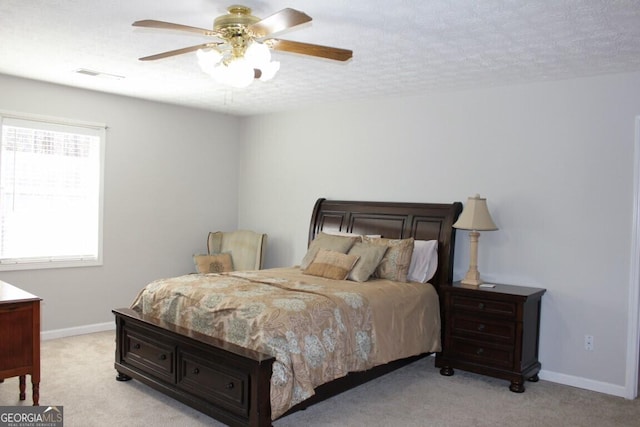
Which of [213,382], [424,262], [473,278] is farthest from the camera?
[424,262]

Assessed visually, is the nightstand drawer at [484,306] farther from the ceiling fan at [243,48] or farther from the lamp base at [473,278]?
the ceiling fan at [243,48]

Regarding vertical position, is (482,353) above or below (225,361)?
below

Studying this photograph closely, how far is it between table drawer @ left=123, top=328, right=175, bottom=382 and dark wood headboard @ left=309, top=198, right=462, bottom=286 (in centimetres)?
229

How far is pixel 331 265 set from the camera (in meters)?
4.53

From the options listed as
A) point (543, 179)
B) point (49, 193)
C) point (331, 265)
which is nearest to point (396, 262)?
point (331, 265)

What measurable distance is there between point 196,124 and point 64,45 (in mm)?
2566

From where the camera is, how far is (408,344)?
13.5 ft

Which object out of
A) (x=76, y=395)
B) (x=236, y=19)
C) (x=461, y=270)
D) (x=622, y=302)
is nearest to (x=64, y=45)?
(x=236, y=19)

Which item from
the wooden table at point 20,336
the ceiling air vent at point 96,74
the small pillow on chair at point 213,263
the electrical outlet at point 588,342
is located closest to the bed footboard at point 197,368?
the wooden table at point 20,336

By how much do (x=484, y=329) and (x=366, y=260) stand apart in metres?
1.10

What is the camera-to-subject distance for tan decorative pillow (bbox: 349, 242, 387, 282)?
173 inches

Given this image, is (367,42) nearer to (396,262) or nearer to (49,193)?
(396,262)

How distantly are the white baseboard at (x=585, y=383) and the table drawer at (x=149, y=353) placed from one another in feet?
9.84

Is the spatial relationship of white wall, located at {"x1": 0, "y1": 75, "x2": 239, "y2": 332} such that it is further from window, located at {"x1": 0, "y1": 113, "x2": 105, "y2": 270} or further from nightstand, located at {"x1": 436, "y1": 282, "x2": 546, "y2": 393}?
nightstand, located at {"x1": 436, "y1": 282, "x2": 546, "y2": 393}
